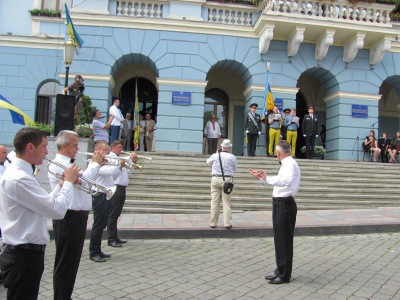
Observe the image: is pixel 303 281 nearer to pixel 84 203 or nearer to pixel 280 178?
pixel 280 178

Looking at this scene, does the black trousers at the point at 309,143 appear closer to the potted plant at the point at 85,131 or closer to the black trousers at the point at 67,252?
the potted plant at the point at 85,131

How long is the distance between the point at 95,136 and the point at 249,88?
7.25 metres

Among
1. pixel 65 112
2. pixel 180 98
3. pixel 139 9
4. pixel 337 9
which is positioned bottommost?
pixel 65 112

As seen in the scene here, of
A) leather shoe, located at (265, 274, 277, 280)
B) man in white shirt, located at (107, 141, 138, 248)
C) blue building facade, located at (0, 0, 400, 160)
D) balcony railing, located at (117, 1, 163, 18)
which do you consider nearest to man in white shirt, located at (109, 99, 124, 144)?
blue building facade, located at (0, 0, 400, 160)

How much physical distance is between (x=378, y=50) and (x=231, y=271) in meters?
14.6

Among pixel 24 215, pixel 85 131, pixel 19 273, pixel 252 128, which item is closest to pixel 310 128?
pixel 252 128

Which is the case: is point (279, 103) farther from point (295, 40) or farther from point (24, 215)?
point (24, 215)

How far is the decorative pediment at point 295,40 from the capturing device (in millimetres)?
15883

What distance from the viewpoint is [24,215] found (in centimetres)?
302

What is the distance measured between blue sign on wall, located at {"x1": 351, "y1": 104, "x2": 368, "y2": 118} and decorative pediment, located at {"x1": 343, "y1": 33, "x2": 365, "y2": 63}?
2.08 m

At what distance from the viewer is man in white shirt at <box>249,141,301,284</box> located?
5.26 m

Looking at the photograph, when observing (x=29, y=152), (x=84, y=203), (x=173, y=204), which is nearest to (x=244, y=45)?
(x=173, y=204)

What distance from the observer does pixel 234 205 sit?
10938mm

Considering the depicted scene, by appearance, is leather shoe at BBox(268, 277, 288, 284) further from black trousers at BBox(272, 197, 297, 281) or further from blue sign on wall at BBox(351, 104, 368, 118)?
blue sign on wall at BBox(351, 104, 368, 118)
